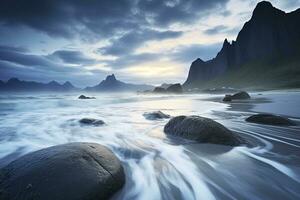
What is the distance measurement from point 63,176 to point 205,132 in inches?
165

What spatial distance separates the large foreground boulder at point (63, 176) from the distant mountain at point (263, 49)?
341 feet

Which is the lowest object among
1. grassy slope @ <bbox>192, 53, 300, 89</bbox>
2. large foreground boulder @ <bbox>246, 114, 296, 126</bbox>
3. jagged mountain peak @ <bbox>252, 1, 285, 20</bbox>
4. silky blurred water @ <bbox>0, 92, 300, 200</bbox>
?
silky blurred water @ <bbox>0, 92, 300, 200</bbox>

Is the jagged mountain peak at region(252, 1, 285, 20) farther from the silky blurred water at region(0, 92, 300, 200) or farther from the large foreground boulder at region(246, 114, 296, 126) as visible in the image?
the silky blurred water at region(0, 92, 300, 200)

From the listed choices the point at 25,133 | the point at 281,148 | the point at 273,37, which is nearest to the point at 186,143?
the point at 281,148

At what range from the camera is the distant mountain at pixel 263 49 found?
356ft

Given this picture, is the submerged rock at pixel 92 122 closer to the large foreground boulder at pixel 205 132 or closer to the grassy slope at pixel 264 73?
the large foreground boulder at pixel 205 132

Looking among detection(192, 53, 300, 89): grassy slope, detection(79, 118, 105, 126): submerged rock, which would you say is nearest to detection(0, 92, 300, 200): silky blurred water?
detection(79, 118, 105, 126): submerged rock

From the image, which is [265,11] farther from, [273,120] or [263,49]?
[273,120]

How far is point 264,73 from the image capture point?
357ft

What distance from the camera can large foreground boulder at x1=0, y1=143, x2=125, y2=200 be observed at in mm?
3098

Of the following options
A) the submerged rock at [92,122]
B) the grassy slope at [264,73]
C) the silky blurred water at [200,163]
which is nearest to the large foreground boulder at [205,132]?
the silky blurred water at [200,163]

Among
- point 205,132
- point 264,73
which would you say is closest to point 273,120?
point 205,132

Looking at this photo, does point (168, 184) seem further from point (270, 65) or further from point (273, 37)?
point (273, 37)

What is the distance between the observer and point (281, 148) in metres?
5.76
